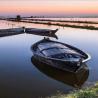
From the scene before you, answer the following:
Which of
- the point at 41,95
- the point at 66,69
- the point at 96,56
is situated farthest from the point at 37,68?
the point at 41,95

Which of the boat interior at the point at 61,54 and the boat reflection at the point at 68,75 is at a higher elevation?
the boat interior at the point at 61,54

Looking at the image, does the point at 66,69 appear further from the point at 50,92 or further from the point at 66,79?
the point at 50,92

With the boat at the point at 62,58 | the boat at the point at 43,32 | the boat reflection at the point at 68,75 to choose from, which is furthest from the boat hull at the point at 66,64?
the boat at the point at 43,32

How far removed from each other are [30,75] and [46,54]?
11.2 feet

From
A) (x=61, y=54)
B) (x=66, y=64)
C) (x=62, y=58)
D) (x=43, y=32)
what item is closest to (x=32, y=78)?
(x=66, y=64)

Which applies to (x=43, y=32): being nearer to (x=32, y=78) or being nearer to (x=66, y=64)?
(x=66, y=64)

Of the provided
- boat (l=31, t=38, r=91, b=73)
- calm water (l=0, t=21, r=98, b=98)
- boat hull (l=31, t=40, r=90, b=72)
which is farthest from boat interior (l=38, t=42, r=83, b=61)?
calm water (l=0, t=21, r=98, b=98)

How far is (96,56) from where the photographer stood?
25922 millimetres

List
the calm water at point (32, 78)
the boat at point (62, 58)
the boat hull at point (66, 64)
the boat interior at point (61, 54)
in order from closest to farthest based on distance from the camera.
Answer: the calm water at point (32, 78) < the boat hull at point (66, 64) < the boat at point (62, 58) < the boat interior at point (61, 54)

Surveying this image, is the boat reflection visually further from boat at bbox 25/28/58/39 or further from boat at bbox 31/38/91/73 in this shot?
boat at bbox 25/28/58/39

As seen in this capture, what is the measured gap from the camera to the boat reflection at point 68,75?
60.8 feet

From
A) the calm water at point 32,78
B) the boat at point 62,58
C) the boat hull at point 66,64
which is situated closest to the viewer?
the calm water at point 32,78

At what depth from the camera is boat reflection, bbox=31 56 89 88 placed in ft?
60.8

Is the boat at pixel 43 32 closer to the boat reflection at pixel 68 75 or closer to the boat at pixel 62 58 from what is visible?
the boat at pixel 62 58
